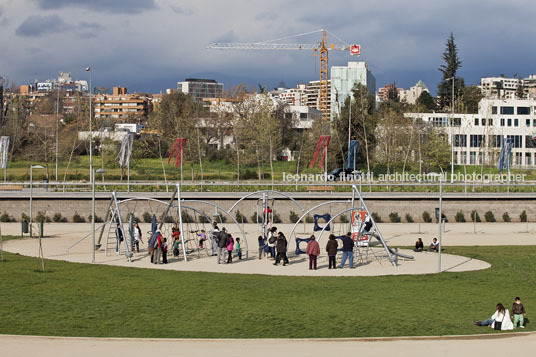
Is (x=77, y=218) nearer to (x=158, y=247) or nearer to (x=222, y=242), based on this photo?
(x=158, y=247)

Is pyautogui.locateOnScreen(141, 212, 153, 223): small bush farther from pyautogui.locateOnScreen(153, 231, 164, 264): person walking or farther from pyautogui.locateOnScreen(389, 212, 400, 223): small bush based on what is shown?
→ pyautogui.locateOnScreen(153, 231, 164, 264): person walking

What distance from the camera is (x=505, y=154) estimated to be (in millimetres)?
64438

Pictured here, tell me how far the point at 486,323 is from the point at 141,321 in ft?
34.1

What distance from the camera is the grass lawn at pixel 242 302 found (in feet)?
63.3

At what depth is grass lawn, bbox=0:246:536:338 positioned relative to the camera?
19281 mm

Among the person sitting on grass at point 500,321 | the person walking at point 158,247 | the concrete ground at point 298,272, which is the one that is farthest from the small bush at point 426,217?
the person sitting on grass at point 500,321

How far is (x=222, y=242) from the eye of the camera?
100 feet

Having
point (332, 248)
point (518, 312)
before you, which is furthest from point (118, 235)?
point (518, 312)

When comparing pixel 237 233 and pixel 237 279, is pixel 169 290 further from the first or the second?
pixel 237 233

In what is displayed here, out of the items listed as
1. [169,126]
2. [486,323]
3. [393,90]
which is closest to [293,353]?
[486,323]

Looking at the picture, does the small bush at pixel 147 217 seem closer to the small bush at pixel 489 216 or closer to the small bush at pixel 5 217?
the small bush at pixel 5 217

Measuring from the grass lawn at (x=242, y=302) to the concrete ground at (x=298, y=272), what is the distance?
Result: 0.70 m

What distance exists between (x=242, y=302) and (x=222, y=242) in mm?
8285

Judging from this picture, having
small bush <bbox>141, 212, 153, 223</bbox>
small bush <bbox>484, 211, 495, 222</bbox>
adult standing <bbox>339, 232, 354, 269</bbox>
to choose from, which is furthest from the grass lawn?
small bush <bbox>484, 211, 495, 222</bbox>
